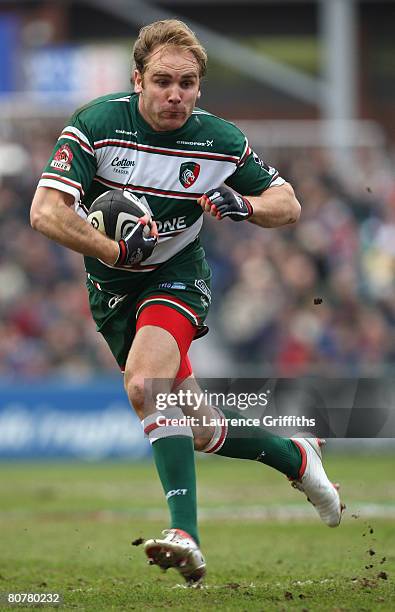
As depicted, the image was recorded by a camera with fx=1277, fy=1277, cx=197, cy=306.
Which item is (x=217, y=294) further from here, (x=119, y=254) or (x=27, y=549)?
(x=119, y=254)

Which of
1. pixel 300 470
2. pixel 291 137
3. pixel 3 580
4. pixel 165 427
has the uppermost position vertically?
pixel 165 427

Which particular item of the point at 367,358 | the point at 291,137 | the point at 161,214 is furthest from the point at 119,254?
the point at 291,137

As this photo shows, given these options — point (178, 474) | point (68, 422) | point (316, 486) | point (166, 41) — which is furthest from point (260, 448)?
point (68, 422)

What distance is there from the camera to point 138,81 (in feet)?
22.0

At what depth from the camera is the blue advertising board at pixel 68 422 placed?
54.1 ft

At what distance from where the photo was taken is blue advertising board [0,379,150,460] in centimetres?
1648

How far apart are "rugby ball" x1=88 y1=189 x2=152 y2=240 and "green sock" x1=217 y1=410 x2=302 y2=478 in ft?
4.17

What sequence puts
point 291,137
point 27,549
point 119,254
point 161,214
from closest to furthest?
point 119,254, point 161,214, point 27,549, point 291,137

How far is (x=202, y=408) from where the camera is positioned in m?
6.95

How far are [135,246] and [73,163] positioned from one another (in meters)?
0.53

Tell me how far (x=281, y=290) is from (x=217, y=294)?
0.94 m

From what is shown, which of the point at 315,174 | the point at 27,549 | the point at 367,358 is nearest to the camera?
the point at 27,549

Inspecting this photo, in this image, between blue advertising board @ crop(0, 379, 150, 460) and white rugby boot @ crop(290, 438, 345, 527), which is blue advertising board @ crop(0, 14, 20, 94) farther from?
white rugby boot @ crop(290, 438, 345, 527)

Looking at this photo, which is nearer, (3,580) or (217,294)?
(3,580)
